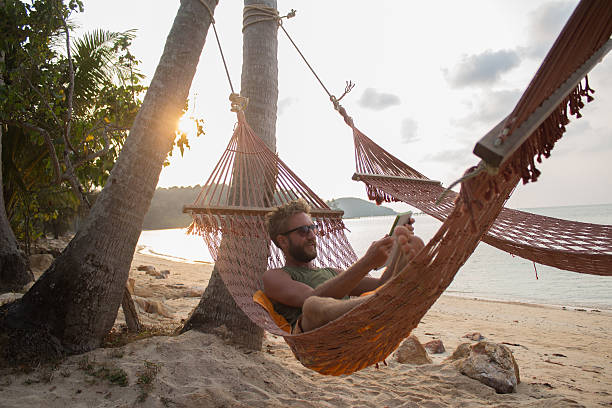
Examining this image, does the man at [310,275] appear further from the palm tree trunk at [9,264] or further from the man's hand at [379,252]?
the palm tree trunk at [9,264]

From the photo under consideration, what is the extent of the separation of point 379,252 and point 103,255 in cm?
142

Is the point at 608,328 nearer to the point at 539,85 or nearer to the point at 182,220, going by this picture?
the point at 539,85

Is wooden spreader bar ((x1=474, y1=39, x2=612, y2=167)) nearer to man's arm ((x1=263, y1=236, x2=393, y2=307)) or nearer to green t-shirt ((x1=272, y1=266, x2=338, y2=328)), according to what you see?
man's arm ((x1=263, y1=236, x2=393, y2=307))

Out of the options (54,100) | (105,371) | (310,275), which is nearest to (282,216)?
(310,275)

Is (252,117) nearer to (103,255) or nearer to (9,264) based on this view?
(103,255)

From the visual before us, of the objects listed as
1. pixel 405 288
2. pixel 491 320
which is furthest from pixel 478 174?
pixel 491 320

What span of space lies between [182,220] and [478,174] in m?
→ 57.4

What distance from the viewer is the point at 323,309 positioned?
1267 mm

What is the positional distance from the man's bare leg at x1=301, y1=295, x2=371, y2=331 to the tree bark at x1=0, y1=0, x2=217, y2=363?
3.73 ft

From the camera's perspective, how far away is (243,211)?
1968 mm

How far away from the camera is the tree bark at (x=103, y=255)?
1.78 meters

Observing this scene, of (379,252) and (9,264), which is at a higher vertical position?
(379,252)

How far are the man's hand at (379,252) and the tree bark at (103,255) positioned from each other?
51.9 inches

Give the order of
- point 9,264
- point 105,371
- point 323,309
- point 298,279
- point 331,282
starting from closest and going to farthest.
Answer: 1. point 323,309
2. point 331,282
3. point 298,279
4. point 105,371
5. point 9,264
